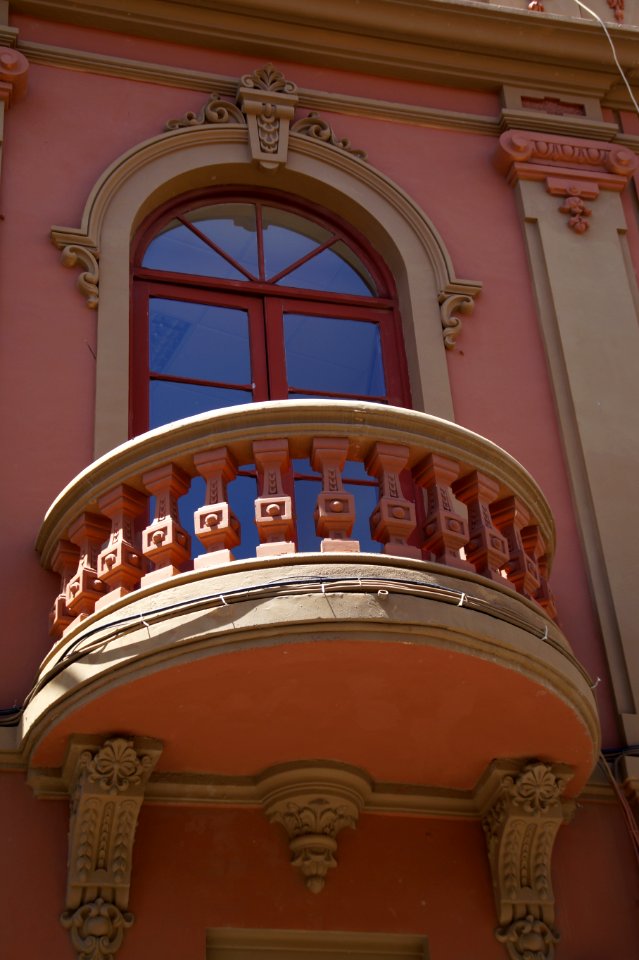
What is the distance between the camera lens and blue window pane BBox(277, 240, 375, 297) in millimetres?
9445

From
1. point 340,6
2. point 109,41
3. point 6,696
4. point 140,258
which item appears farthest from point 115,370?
point 340,6

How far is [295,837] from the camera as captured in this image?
6.85 m

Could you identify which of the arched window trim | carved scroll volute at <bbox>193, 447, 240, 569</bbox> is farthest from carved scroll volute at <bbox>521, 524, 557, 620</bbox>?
carved scroll volute at <bbox>193, 447, 240, 569</bbox>

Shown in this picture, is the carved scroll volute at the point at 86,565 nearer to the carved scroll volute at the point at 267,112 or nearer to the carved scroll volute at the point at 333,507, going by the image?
the carved scroll volute at the point at 333,507

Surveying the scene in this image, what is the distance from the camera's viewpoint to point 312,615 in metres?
6.18

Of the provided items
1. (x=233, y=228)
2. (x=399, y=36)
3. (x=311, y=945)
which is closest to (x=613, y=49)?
(x=399, y=36)

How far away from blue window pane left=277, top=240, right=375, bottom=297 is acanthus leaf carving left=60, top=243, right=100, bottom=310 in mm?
1251

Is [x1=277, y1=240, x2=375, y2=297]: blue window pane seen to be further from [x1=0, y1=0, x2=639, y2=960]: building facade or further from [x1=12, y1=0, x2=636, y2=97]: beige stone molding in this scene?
[x1=12, y1=0, x2=636, y2=97]: beige stone molding

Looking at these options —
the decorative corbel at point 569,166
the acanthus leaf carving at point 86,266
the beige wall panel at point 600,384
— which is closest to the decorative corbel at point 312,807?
the beige wall panel at point 600,384

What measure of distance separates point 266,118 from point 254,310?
1.41 meters

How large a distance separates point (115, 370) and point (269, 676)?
250cm

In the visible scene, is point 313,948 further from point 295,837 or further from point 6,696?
point 6,696

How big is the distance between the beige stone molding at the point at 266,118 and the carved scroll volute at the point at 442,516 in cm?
328

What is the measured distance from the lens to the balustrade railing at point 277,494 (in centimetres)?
662
